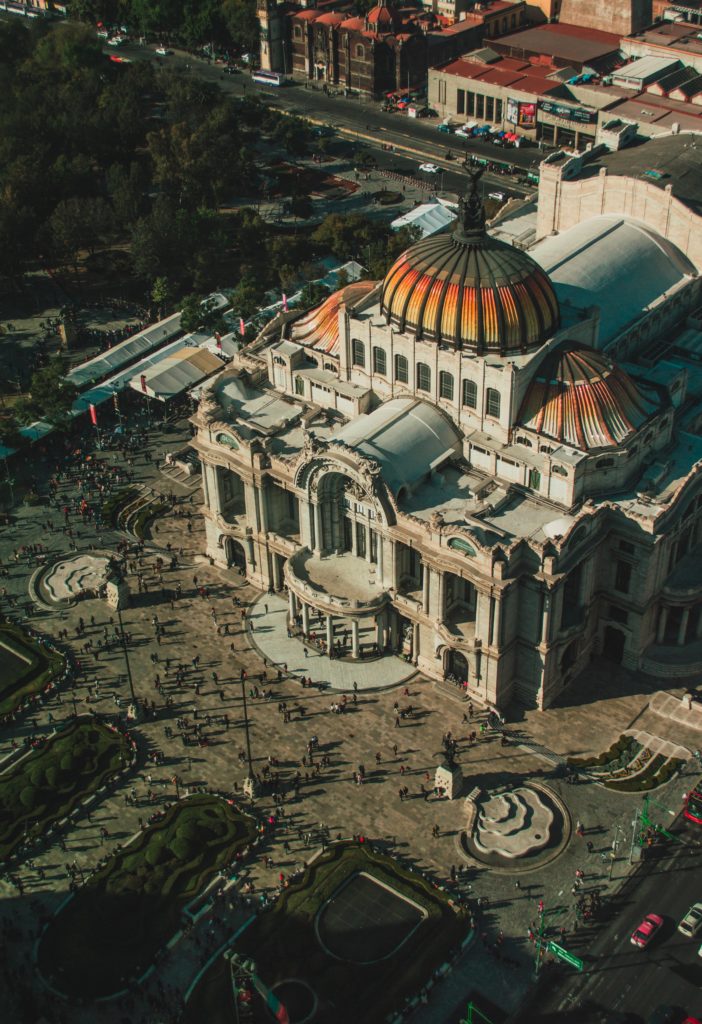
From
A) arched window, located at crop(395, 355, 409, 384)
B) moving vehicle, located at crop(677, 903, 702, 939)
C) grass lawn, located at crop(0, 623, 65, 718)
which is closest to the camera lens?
moving vehicle, located at crop(677, 903, 702, 939)

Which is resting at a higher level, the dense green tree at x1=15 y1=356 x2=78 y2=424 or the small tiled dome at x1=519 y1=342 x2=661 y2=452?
the small tiled dome at x1=519 y1=342 x2=661 y2=452

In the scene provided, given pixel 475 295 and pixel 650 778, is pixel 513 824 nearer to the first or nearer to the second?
pixel 650 778

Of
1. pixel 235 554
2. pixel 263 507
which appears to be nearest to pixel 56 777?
pixel 235 554

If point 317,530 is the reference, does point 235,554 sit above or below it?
below

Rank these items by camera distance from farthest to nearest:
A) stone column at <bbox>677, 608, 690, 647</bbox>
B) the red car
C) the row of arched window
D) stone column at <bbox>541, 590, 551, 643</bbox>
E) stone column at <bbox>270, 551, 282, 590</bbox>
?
stone column at <bbox>270, 551, 282, 590</bbox>, stone column at <bbox>677, 608, 690, 647</bbox>, the row of arched window, stone column at <bbox>541, 590, 551, 643</bbox>, the red car

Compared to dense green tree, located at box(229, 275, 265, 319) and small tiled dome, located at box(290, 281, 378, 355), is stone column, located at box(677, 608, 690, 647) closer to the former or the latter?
small tiled dome, located at box(290, 281, 378, 355)

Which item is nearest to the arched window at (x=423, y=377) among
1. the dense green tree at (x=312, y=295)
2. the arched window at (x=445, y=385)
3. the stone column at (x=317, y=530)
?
the arched window at (x=445, y=385)

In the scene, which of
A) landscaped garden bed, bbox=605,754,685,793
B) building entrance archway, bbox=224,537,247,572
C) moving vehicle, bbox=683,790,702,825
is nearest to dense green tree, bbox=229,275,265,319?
building entrance archway, bbox=224,537,247,572
